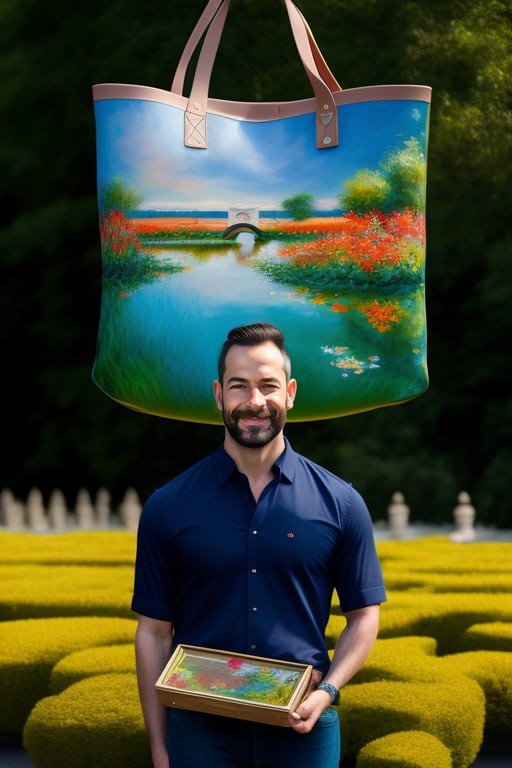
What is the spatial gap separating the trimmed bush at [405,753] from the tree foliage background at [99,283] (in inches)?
247

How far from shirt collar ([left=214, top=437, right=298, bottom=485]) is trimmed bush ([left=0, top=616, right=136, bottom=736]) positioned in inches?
118

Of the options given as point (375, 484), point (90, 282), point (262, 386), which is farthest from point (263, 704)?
point (90, 282)

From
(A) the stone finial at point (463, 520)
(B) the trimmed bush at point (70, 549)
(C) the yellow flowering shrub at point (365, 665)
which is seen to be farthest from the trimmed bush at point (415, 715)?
(A) the stone finial at point (463, 520)

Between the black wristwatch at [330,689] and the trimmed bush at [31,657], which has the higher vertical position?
the black wristwatch at [330,689]

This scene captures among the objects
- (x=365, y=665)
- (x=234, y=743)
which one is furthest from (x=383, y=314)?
(x=365, y=665)

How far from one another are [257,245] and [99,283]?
38.1 feet

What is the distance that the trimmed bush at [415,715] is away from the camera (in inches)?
174

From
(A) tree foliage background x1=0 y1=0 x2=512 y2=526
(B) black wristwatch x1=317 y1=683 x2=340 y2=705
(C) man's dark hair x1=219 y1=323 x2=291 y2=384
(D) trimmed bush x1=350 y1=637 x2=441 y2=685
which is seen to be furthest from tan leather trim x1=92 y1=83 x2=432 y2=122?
(A) tree foliage background x1=0 y1=0 x2=512 y2=526

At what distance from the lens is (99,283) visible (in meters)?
14.4

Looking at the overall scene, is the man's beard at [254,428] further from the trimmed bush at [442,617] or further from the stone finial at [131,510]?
the stone finial at [131,510]

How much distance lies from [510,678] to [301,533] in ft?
9.02

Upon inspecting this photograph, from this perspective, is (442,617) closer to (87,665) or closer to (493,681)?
(493,681)

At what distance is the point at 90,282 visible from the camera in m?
14.8

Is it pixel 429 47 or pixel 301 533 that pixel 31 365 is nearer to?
pixel 429 47
